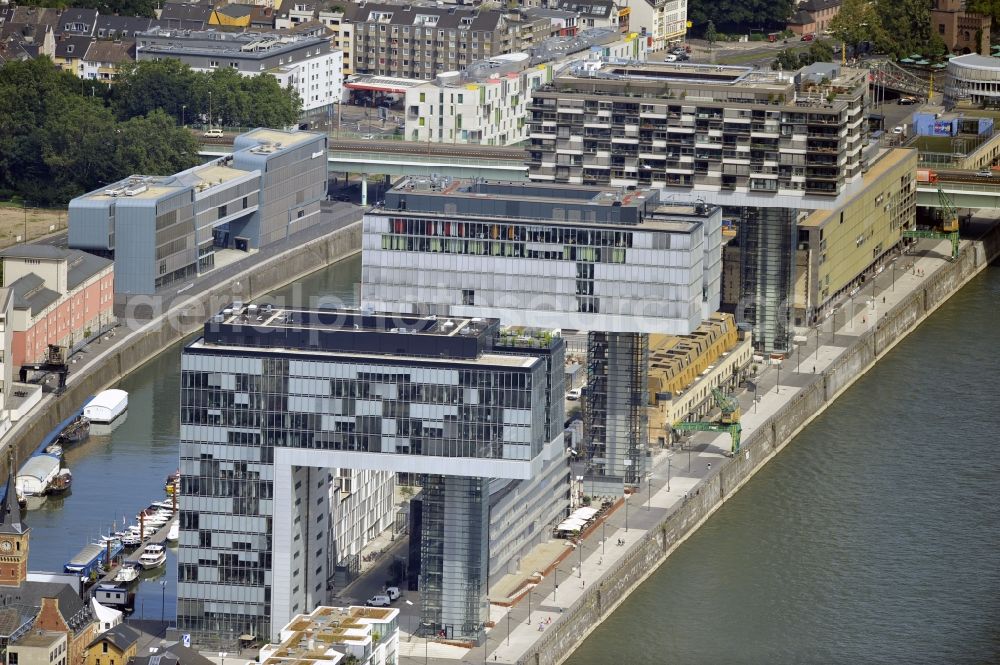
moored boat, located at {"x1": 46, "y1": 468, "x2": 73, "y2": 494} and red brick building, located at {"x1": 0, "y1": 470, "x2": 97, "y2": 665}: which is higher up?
red brick building, located at {"x1": 0, "y1": 470, "x2": 97, "y2": 665}

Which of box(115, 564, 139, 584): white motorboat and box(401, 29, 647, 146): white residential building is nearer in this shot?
box(115, 564, 139, 584): white motorboat

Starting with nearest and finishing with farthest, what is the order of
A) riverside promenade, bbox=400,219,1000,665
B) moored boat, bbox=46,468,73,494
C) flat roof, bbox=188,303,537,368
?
flat roof, bbox=188,303,537,368 → riverside promenade, bbox=400,219,1000,665 → moored boat, bbox=46,468,73,494

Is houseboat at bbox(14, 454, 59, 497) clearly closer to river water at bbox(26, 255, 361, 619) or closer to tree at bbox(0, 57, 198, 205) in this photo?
river water at bbox(26, 255, 361, 619)

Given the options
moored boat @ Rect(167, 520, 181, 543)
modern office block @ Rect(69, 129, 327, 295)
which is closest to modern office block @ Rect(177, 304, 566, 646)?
moored boat @ Rect(167, 520, 181, 543)

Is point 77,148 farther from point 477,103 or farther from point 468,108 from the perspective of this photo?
point 477,103

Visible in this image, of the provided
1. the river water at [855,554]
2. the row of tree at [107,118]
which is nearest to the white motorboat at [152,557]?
the river water at [855,554]

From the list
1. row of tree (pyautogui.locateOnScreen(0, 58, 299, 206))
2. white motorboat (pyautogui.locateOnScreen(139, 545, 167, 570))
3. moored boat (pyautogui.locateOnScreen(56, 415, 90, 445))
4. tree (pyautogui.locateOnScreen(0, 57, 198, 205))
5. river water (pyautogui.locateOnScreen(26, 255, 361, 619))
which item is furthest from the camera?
row of tree (pyautogui.locateOnScreen(0, 58, 299, 206))

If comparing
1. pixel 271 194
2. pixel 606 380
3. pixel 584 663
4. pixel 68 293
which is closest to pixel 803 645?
pixel 584 663

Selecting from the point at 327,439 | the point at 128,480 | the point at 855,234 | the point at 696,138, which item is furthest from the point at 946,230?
the point at 327,439
